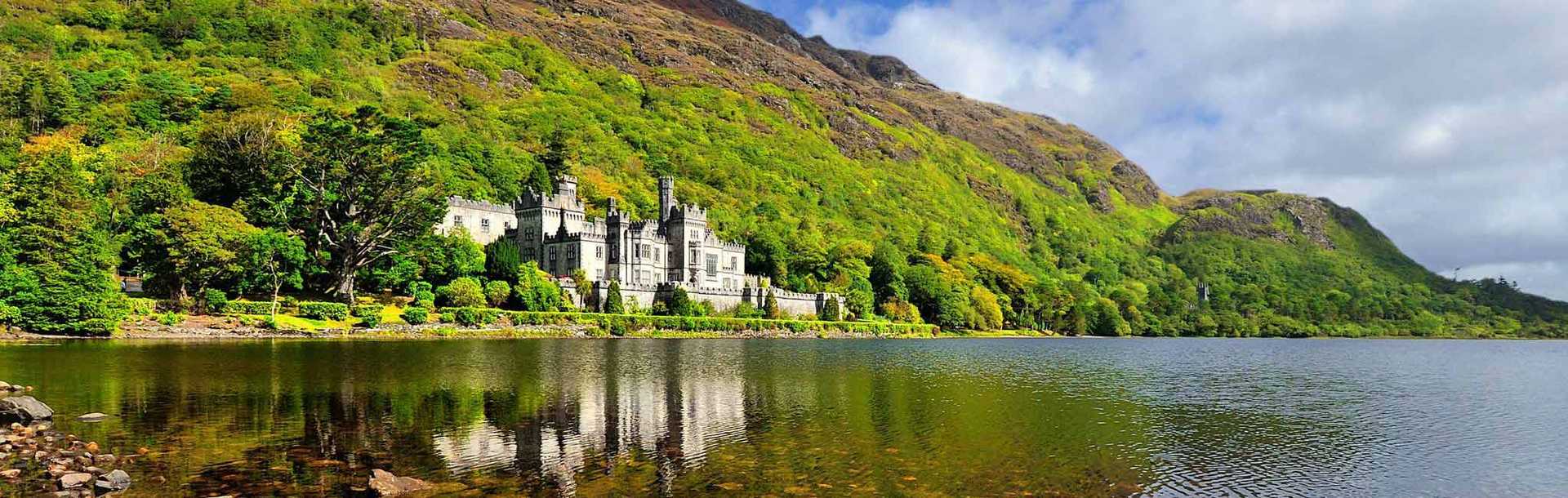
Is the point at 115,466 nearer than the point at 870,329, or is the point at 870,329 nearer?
the point at 115,466

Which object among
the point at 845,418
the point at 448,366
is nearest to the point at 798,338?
the point at 448,366

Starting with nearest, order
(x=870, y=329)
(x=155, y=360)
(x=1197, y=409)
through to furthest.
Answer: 1. (x=1197, y=409)
2. (x=155, y=360)
3. (x=870, y=329)

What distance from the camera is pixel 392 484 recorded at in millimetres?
16109

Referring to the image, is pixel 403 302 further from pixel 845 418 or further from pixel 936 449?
pixel 936 449

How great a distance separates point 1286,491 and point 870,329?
281ft

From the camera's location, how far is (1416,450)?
24219mm

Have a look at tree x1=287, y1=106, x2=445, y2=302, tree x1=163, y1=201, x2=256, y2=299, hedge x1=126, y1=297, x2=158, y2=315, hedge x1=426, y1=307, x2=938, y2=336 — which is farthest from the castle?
hedge x1=126, y1=297, x2=158, y2=315

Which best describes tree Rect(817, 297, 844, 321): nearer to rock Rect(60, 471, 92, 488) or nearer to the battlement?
the battlement

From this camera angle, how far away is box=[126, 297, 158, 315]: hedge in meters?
57.2

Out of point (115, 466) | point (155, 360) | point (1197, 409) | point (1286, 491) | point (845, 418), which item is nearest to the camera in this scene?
point (115, 466)

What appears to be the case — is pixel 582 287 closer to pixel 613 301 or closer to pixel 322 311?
pixel 613 301

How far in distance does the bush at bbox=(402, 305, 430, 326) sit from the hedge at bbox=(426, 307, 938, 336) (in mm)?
1759

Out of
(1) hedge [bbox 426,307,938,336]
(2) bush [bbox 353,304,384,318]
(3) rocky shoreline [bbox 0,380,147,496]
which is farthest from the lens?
(1) hedge [bbox 426,307,938,336]

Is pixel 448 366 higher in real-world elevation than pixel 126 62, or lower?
lower
